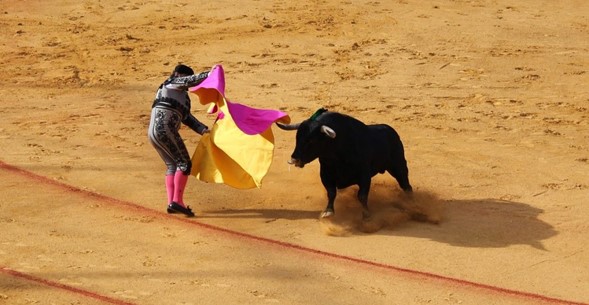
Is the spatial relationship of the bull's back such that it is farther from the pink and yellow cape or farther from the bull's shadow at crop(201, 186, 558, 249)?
the pink and yellow cape

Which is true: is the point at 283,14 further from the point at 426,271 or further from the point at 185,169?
the point at 426,271

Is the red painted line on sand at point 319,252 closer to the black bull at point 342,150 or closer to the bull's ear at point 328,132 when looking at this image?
the black bull at point 342,150

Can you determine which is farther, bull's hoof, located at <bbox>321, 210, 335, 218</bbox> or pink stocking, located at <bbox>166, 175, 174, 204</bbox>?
pink stocking, located at <bbox>166, 175, 174, 204</bbox>

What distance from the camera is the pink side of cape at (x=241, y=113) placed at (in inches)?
375

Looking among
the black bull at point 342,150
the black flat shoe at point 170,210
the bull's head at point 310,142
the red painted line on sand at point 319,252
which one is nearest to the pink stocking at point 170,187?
the black flat shoe at point 170,210

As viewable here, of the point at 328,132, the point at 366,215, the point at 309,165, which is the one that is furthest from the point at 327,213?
the point at 309,165

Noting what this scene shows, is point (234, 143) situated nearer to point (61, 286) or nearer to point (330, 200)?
point (330, 200)

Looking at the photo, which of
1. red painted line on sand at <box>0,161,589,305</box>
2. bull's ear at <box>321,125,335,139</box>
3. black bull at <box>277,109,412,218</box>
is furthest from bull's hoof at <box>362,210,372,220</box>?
bull's ear at <box>321,125,335,139</box>

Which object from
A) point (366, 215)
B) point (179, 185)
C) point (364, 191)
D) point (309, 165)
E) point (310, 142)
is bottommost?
point (309, 165)

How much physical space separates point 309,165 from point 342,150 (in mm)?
1886

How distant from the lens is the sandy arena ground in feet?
28.2

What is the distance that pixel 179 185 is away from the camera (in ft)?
31.7

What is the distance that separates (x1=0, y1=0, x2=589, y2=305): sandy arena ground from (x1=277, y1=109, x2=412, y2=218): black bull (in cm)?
35

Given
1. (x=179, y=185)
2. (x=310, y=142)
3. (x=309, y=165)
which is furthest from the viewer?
(x=309, y=165)
